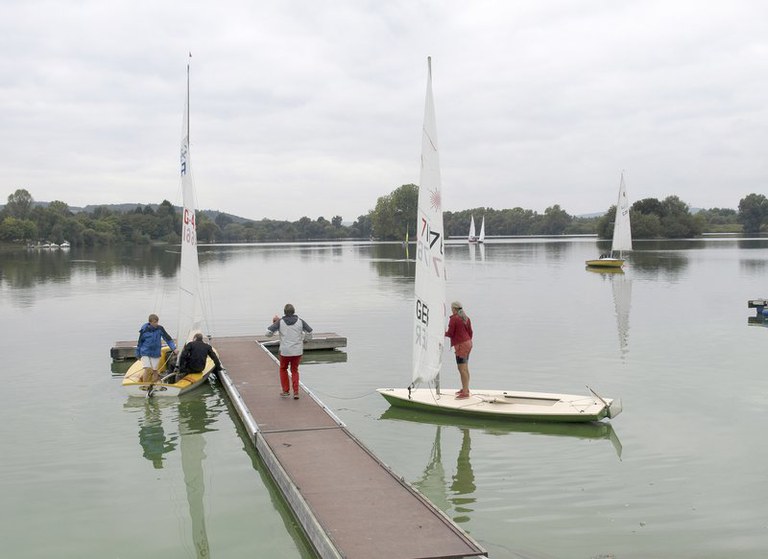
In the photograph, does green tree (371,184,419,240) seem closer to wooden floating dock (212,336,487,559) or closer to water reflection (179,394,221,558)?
water reflection (179,394,221,558)

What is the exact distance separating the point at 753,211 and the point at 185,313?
193500 millimetres

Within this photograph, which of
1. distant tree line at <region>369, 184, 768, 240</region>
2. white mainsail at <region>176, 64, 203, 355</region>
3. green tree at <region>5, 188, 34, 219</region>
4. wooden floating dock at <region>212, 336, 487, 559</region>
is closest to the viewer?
wooden floating dock at <region>212, 336, 487, 559</region>

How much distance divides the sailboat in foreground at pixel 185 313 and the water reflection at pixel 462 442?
4968mm

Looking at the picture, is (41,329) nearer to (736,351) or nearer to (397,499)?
(397,499)

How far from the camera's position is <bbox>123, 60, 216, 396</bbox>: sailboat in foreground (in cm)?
1614

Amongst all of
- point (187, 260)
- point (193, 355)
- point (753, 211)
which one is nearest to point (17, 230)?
point (187, 260)

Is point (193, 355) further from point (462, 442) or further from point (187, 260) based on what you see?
point (462, 442)

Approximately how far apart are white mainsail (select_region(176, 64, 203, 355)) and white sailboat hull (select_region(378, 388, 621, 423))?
5480 mm

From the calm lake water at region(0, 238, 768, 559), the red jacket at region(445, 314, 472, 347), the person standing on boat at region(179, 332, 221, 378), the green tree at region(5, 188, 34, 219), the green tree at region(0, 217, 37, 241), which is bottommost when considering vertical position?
the calm lake water at region(0, 238, 768, 559)

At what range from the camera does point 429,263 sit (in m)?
13.5

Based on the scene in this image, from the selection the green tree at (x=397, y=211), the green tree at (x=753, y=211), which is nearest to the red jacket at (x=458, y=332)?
the green tree at (x=397, y=211)

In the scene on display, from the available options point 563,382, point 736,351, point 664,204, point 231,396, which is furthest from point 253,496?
point 664,204

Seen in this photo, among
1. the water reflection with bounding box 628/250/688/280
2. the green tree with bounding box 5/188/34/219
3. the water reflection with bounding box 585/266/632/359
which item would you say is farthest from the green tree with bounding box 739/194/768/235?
the green tree with bounding box 5/188/34/219

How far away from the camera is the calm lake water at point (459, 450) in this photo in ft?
29.5
